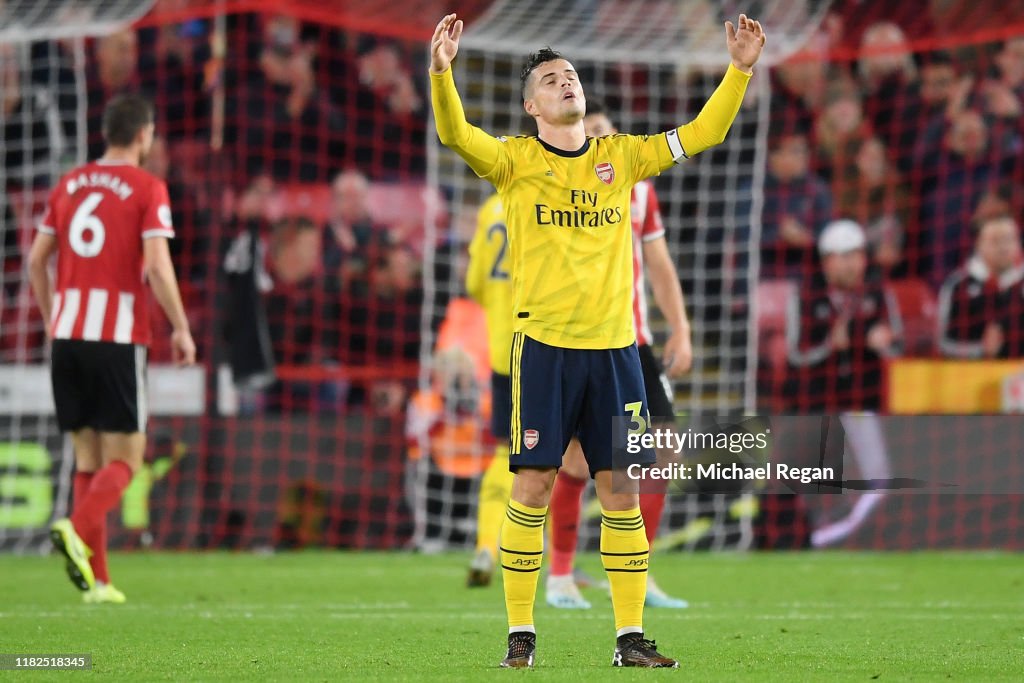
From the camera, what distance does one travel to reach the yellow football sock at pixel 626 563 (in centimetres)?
432

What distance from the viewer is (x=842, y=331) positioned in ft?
34.7

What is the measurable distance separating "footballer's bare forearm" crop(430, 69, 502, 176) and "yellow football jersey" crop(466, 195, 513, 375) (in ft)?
9.58

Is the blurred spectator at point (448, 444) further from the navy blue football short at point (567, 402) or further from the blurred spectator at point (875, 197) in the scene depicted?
the navy blue football short at point (567, 402)

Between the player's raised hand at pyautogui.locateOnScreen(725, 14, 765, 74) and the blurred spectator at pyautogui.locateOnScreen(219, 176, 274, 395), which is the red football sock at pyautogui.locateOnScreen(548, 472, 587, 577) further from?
the blurred spectator at pyautogui.locateOnScreen(219, 176, 274, 395)

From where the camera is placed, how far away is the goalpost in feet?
33.0

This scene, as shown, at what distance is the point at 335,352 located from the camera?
1105cm

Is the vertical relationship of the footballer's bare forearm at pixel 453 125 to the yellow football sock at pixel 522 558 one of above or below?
above

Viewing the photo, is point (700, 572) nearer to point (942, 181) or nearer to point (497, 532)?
point (497, 532)

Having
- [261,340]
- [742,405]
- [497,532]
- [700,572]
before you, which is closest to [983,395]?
[742,405]

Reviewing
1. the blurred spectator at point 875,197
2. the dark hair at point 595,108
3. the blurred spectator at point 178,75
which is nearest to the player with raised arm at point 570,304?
the dark hair at point 595,108

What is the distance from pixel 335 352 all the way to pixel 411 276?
0.73 m

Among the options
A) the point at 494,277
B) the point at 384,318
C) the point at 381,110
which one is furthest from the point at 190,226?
the point at 494,277

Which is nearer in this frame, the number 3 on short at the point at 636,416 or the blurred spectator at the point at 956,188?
the number 3 on short at the point at 636,416

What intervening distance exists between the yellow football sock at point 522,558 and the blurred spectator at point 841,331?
6.32m
